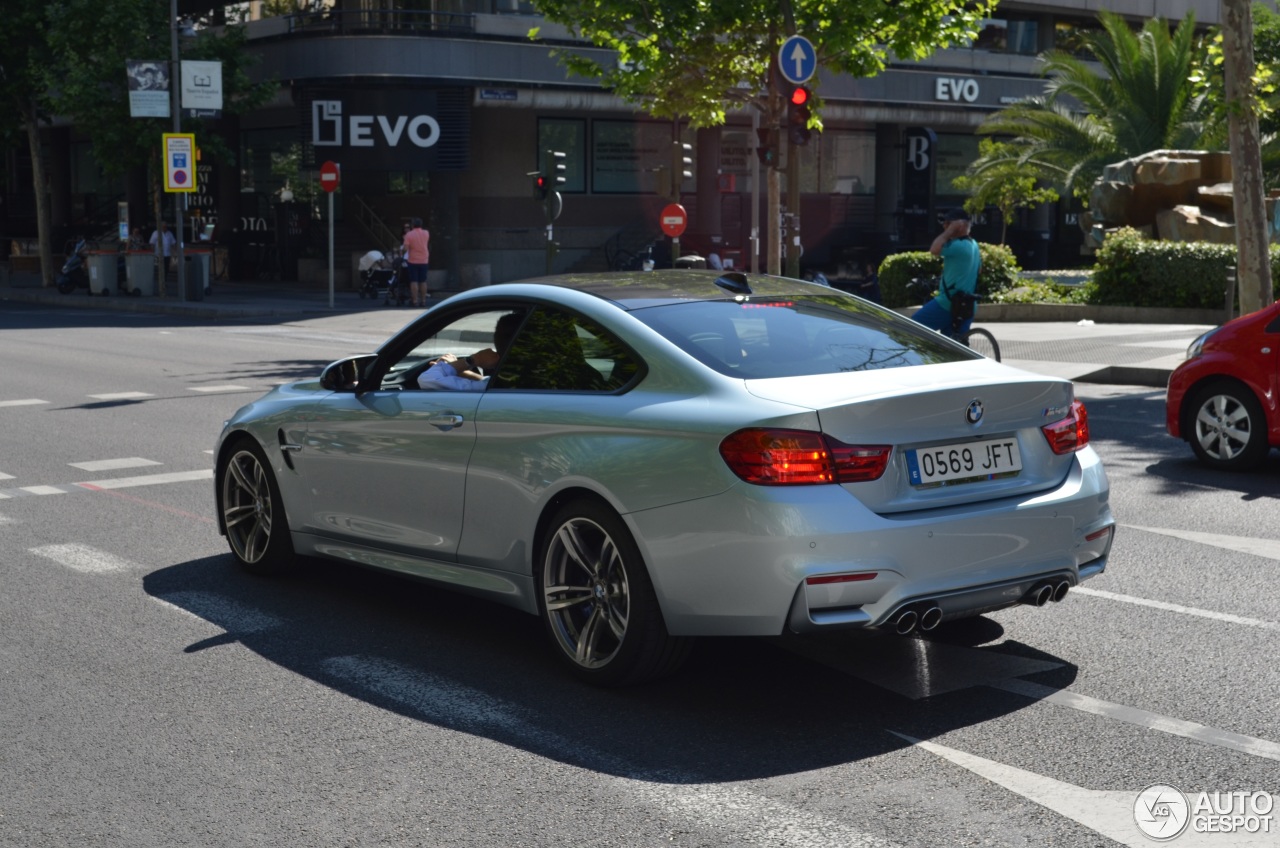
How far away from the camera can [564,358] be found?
5.80m

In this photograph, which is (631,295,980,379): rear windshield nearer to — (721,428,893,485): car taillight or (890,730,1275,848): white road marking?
(721,428,893,485): car taillight

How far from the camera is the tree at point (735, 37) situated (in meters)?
24.0

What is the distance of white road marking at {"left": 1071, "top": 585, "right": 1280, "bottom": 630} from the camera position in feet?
20.6

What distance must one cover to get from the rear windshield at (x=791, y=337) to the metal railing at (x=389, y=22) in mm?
34531

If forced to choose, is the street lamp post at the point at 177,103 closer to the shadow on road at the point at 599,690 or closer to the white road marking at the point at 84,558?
the white road marking at the point at 84,558

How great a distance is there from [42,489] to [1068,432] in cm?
694

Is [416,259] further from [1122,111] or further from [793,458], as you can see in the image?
[793,458]

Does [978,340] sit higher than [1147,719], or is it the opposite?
[978,340]

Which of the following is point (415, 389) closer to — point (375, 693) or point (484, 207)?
point (375, 693)

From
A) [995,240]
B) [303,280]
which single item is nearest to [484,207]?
[303,280]

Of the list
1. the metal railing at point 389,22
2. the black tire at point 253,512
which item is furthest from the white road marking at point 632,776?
the metal railing at point 389,22

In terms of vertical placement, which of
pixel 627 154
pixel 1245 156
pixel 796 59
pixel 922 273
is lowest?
pixel 922 273

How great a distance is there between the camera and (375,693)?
5.45 metres

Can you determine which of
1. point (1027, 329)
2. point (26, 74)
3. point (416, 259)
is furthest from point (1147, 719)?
point (26, 74)
